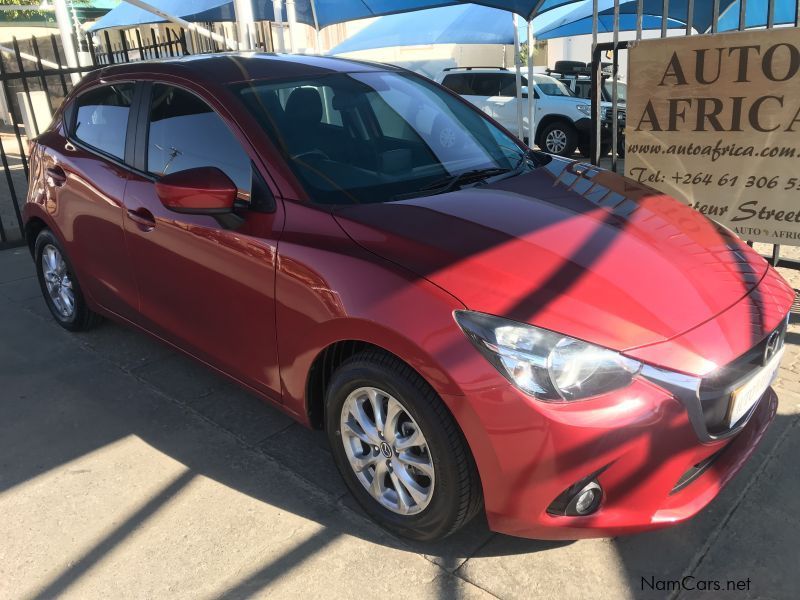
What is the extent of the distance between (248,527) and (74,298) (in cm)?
240

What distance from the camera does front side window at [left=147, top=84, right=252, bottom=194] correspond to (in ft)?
9.55

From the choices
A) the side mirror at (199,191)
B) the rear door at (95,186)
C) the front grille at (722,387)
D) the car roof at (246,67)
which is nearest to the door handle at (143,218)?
the rear door at (95,186)

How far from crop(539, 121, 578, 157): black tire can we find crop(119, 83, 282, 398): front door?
11.6m

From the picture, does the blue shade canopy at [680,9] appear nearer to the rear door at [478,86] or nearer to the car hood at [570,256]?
the rear door at [478,86]

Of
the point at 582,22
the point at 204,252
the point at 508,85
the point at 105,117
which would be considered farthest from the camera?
the point at 582,22

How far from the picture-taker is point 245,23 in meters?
8.36

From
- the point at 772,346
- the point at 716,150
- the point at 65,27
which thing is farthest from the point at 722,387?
the point at 65,27

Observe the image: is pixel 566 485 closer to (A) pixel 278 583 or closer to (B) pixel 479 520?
(B) pixel 479 520

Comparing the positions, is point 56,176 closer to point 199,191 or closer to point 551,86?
point 199,191

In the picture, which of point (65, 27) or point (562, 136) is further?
point (562, 136)

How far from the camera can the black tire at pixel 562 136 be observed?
13875mm

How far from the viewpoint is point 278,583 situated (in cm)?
239

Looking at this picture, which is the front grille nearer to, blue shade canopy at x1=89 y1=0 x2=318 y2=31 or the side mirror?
the side mirror

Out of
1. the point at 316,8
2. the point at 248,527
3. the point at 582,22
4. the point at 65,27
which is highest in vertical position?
the point at 316,8
